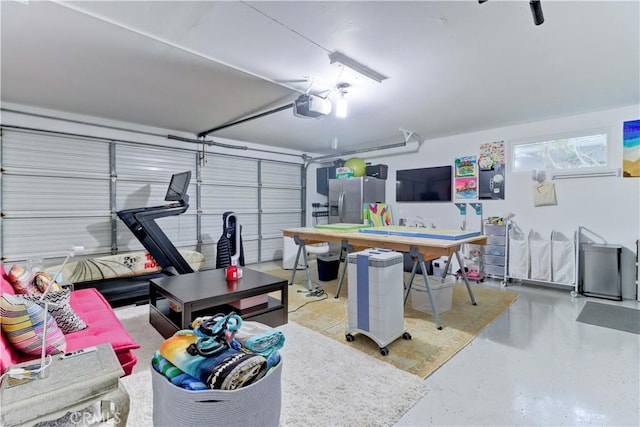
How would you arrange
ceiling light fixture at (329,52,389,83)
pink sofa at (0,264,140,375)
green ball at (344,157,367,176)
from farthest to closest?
green ball at (344,157,367,176)
ceiling light fixture at (329,52,389,83)
pink sofa at (0,264,140,375)

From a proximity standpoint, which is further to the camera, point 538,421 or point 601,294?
point 601,294

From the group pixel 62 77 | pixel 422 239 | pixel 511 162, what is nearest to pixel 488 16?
pixel 422 239

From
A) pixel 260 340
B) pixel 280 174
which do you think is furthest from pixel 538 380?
pixel 280 174

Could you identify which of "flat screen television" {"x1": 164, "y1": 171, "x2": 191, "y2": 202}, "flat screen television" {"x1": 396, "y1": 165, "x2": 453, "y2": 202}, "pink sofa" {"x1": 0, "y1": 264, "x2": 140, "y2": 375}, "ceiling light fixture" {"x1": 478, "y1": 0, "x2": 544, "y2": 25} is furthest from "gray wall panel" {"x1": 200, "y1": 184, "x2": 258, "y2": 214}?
"ceiling light fixture" {"x1": 478, "y1": 0, "x2": 544, "y2": 25}

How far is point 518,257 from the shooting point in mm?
4363

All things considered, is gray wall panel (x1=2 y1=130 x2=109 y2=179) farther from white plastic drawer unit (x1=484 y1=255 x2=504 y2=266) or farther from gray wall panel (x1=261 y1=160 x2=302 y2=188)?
white plastic drawer unit (x1=484 y1=255 x2=504 y2=266)

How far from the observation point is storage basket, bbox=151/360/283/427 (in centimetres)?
100

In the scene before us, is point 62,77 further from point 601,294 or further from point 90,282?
point 601,294

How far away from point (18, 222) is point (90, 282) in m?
1.22

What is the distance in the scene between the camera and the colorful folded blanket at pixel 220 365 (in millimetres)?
1026

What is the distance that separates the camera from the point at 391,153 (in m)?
6.14

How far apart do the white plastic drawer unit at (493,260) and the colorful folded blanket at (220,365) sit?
15.0ft

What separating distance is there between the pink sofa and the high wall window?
533cm

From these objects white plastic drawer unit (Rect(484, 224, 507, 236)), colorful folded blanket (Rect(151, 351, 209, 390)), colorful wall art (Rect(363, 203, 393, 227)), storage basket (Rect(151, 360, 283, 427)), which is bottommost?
storage basket (Rect(151, 360, 283, 427))
